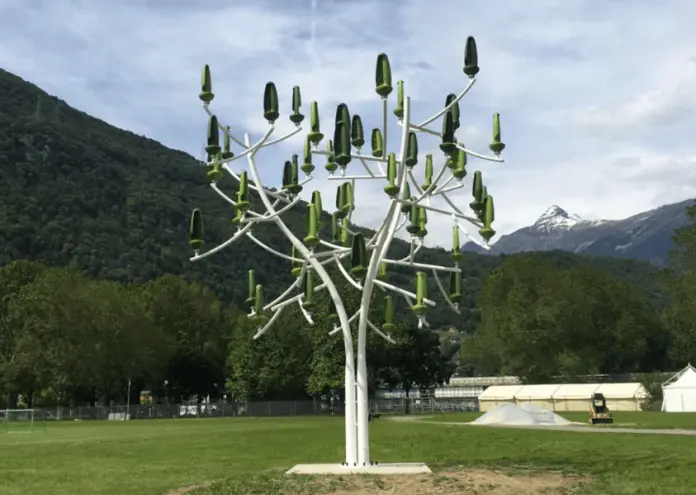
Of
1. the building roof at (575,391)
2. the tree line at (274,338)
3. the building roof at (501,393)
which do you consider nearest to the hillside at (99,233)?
the tree line at (274,338)

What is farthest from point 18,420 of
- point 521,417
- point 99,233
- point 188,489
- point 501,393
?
point 99,233

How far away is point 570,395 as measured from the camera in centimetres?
7719

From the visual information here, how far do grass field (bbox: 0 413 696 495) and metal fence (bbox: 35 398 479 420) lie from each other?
3991 centimetres

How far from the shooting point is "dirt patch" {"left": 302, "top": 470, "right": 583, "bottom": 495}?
14.6 metres

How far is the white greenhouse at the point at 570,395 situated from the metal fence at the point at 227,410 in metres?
7.57

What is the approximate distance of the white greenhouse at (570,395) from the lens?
74.9 metres

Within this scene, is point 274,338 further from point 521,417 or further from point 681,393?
point 681,393

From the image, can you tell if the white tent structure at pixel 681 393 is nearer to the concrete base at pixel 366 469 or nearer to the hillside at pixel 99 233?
the hillside at pixel 99 233

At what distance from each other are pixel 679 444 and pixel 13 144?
607ft

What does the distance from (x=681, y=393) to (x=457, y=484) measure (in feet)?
196

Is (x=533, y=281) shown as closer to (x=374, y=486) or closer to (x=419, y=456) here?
(x=419, y=456)

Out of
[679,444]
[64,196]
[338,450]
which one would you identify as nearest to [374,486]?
[338,450]

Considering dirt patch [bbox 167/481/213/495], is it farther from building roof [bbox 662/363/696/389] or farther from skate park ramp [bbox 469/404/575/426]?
building roof [bbox 662/363/696/389]

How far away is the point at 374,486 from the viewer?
1500cm
